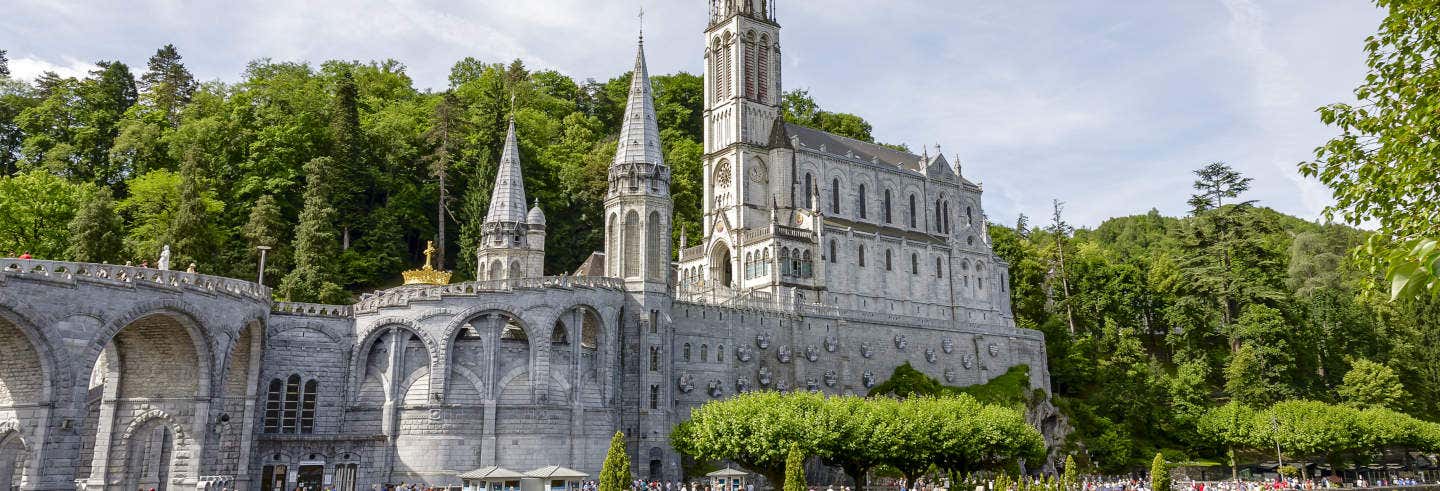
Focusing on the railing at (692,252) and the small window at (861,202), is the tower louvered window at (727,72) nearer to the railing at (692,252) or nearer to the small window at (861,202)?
the railing at (692,252)

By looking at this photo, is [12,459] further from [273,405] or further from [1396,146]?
[1396,146]

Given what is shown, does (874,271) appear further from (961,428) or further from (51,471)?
(51,471)

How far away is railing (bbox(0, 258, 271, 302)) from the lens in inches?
1298

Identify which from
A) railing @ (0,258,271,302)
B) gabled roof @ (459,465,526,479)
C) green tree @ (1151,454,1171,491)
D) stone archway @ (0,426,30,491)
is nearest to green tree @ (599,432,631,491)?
gabled roof @ (459,465,526,479)

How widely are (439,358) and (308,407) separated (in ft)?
18.8

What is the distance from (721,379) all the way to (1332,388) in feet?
160

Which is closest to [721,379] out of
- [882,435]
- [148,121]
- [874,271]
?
[882,435]

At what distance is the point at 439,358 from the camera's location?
4269 centimetres

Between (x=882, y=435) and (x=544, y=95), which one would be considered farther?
(x=544, y=95)

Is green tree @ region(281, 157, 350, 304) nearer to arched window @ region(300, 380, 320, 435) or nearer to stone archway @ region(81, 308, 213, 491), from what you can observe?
arched window @ region(300, 380, 320, 435)

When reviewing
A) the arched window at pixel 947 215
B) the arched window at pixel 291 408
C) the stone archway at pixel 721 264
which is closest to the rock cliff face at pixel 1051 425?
the arched window at pixel 947 215

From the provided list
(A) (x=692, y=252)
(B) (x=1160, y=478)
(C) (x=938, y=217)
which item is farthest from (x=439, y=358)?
(C) (x=938, y=217)

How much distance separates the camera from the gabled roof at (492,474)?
38.7 metres

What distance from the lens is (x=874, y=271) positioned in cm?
6812
